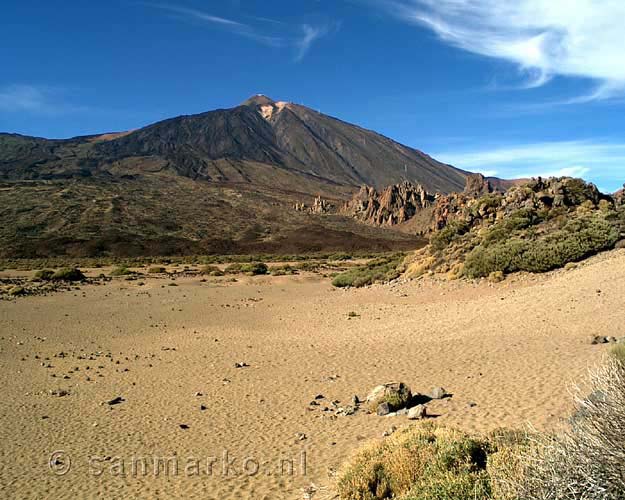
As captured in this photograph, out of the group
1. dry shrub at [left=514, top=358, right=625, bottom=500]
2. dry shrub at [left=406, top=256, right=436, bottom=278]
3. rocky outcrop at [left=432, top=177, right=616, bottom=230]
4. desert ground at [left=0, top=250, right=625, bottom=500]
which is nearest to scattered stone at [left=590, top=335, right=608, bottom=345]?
desert ground at [left=0, top=250, right=625, bottom=500]

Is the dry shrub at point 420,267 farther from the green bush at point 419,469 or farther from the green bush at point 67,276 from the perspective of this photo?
the green bush at point 67,276

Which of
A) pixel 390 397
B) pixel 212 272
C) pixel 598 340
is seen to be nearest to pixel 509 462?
pixel 390 397

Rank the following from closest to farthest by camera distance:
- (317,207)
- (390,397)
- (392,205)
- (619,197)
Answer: (390,397)
(619,197)
(392,205)
(317,207)

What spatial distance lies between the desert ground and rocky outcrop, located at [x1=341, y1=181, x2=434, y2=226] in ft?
277

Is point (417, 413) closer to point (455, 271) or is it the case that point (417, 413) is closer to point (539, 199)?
point (455, 271)

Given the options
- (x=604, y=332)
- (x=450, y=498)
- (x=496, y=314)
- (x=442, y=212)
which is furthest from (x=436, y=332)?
(x=442, y=212)

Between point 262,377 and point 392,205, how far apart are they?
98.6m

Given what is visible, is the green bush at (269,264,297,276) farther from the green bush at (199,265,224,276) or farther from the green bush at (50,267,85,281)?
the green bush at (50,267,85,281)

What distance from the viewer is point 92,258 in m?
56.4

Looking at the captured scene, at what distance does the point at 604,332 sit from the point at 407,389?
5.71m

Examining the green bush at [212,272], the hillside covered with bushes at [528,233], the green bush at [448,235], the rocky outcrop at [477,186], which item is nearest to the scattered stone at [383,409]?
the hillside covered with bushes at [528,233]

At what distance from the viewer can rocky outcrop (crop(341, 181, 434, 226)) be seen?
103m

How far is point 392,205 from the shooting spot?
10631 centimetres

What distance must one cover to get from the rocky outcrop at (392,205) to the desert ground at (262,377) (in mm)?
84339
